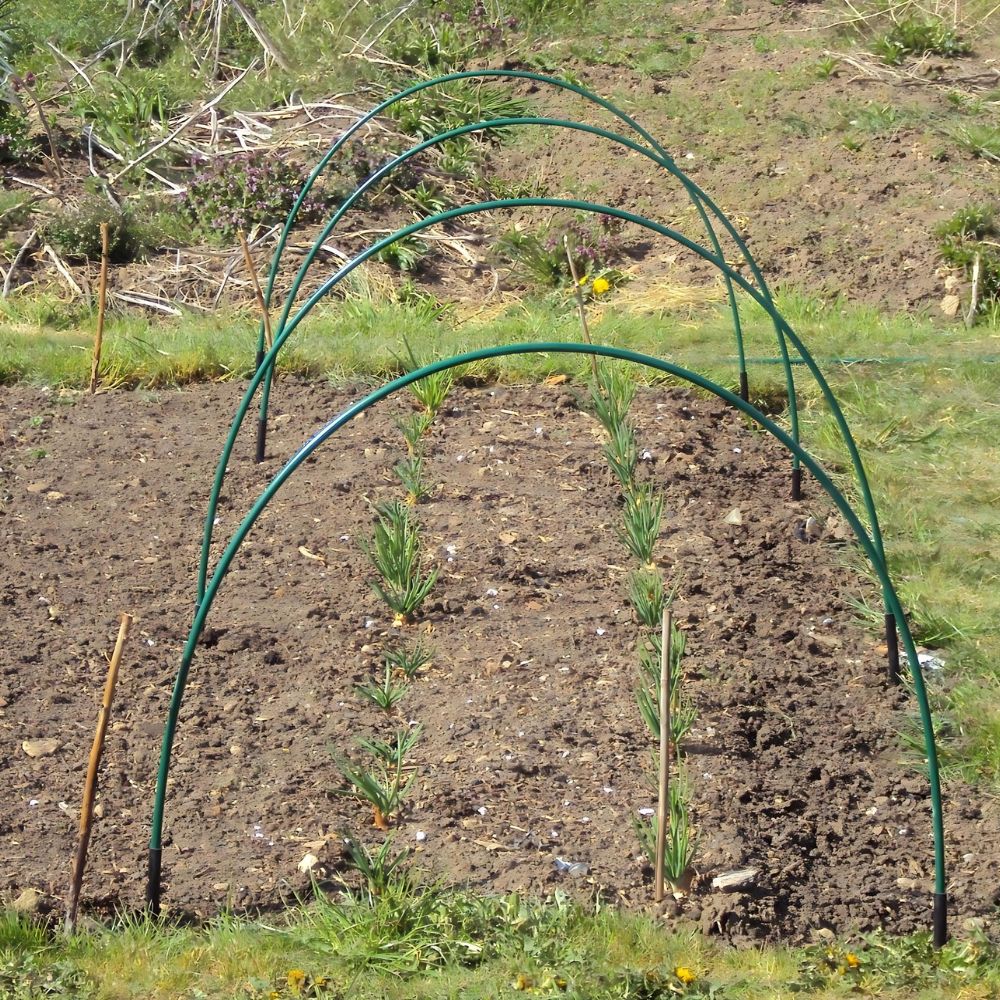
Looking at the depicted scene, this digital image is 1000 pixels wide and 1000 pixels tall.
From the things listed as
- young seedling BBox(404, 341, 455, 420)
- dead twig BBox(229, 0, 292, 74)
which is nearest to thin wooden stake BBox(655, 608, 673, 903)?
young seedling BBox(404, 341, 455, 420)

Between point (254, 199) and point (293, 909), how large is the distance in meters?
5.33

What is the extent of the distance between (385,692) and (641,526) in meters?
1.12

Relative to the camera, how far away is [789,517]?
200 inches

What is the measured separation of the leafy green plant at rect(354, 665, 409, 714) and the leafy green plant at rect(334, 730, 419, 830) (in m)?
0.11

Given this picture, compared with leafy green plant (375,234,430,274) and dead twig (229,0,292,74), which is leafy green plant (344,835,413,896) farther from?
dead twig (229,0,292,74)

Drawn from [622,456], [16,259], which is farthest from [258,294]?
[16,259]

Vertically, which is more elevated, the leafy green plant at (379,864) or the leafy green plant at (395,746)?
the leafy green plant at (395,746)

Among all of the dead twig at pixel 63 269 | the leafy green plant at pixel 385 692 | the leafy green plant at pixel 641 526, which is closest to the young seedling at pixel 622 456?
the leafy green plant at pixel 641 526

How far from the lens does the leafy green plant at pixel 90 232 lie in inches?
287

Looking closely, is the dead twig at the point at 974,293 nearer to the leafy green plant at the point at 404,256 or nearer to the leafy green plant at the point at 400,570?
the leafy green plant at the point at 404,256

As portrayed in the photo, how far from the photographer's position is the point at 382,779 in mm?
3676

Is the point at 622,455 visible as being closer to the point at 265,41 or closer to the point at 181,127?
the point at 181,127

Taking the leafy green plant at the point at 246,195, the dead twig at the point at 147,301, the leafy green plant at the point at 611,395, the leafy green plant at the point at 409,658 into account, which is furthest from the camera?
the leafy green plant at the point at 246,195

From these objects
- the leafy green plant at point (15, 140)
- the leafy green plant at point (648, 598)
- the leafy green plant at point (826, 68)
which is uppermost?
the leafy green plant at point (826, 68)
